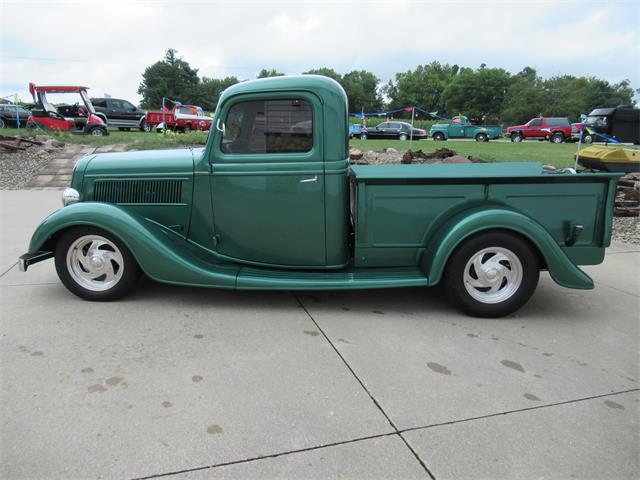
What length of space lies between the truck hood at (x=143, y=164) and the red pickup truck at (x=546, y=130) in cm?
3163

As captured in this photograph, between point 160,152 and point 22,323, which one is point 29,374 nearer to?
point 22,323

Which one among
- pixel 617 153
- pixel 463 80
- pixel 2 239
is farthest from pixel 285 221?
pixel 463 80

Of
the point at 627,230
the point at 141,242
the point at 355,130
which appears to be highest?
the point at 355,130

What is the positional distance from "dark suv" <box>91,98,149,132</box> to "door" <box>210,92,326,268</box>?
2157 cm

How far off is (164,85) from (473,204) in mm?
94784

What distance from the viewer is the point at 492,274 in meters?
3.56

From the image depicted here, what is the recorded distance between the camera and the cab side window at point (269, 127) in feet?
11.8

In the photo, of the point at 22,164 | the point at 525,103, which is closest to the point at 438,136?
the point at 22,164

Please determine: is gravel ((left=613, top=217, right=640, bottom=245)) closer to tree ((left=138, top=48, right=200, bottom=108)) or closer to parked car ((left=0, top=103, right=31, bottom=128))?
parked car ((left=0, top=103, right=31, bottom=128))

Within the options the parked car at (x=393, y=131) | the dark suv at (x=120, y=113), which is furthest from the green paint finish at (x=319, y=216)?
the parked car at (x=393, y=131)

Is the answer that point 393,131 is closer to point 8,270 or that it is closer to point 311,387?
point 8,270

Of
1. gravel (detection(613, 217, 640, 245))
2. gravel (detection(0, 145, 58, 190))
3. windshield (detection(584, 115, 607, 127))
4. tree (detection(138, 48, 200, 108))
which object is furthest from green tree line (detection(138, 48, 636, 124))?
gravel (detection(613, 217, 640, 245))

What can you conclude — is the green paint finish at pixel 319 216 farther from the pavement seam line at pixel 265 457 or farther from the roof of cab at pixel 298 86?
the pavement seam line at pixel 265 457

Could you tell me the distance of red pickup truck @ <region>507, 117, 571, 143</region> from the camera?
29.9 meters
